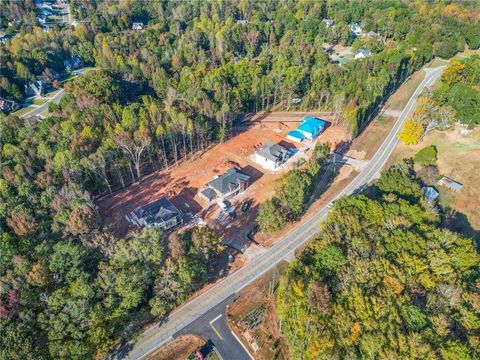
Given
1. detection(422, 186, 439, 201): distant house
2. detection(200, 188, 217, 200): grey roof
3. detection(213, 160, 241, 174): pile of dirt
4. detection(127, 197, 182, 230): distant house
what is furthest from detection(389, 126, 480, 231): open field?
detection(127, 197, 182, 230): distant house

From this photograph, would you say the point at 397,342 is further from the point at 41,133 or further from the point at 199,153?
the point at 41,133

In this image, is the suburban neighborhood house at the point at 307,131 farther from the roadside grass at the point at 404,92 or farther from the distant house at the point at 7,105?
the distant house at the point at 7,105

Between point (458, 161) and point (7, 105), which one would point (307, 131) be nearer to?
A: point (458, 161)

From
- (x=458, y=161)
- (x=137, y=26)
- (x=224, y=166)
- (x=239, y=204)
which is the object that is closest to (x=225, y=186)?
(x=239, y=204)

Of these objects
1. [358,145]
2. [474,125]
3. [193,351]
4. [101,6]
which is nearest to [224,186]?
[193,351]

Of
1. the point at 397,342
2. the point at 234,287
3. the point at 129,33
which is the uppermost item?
the point at 129,33
